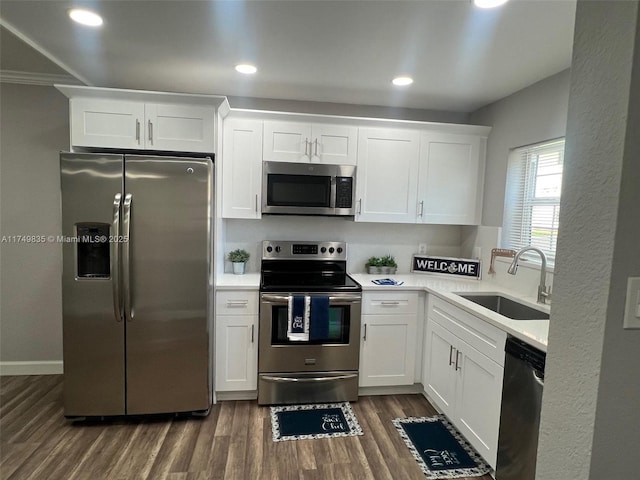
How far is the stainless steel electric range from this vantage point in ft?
8.69

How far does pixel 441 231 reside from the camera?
3473 mm

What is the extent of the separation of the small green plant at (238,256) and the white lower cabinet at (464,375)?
5.20 ft

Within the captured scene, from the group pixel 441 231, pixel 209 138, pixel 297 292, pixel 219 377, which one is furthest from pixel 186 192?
pixel 441 231

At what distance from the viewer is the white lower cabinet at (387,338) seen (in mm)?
2805

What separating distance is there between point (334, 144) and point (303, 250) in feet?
3.14

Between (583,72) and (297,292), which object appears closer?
(583,72)

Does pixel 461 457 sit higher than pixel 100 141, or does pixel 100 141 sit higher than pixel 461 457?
pixel 100 141

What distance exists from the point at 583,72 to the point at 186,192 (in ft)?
7.05

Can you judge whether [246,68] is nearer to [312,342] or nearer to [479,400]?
[312,342]

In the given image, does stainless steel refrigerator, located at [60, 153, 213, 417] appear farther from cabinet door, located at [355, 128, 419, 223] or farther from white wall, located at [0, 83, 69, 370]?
cabinet door, located at [355, 128, 419, 223]

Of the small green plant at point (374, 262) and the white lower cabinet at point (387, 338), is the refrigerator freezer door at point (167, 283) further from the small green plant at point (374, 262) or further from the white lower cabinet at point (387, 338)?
the small green plant at point (374, 262)

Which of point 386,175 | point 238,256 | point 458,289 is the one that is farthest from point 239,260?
point 458,289

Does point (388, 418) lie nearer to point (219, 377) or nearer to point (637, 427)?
point (219, 377)

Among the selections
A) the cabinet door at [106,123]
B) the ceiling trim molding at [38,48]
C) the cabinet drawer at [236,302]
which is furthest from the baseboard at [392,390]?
the ceiling trim molding at [38,48]
